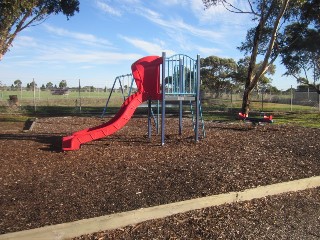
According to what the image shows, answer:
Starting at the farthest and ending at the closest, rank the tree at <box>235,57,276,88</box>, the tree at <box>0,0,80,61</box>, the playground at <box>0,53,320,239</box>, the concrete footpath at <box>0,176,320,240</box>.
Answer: the tree at <box>235,57,276,88</box>, the tree at <box>0,0,80,61</box>, the playground at <box>0,53,320,239</box>, the concrete footpath at <box>0,176,320,240</box>

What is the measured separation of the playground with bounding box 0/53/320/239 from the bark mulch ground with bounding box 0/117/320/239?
0.04 feet

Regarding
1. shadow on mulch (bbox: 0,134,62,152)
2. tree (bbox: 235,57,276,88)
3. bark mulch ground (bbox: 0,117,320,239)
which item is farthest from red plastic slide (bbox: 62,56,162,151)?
tree (bbox: 235,57,276,88)

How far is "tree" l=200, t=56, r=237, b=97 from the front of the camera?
188 feet

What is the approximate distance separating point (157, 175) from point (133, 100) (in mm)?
3290

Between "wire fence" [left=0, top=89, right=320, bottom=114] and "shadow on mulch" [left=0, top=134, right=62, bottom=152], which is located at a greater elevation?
"wire fence" [left=0, top=89, right=320, bottom=114]

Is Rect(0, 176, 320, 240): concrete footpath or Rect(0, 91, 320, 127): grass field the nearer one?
Rect(0, 176, 320, 240): concrete footpath

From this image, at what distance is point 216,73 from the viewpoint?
191 ft

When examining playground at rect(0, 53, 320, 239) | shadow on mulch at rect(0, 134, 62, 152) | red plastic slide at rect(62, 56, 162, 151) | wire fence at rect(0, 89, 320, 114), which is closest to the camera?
playground at rect(0, 53, 320, 239)

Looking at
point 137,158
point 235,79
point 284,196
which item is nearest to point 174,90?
point 137,158

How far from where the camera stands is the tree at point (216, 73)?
57.4 m

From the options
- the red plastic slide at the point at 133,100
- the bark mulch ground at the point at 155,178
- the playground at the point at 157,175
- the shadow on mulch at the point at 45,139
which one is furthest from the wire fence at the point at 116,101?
the bark mulch ground at the point at 155,178

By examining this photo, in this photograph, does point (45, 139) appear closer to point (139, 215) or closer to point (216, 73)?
point (139, 215)

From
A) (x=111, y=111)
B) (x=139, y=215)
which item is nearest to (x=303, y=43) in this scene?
(x=111, y=111)

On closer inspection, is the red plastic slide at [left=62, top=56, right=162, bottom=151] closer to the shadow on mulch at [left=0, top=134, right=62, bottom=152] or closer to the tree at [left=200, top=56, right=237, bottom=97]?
the shadow on mulch at [left=0, top=134, right=62, bottom=152]
